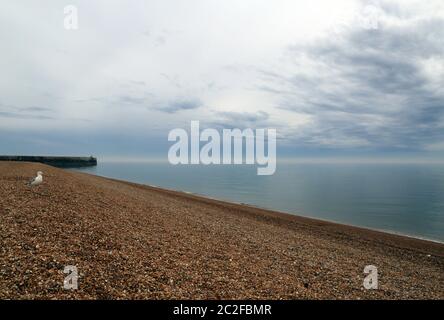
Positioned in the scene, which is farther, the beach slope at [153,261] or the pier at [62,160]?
the pier at [62,160]

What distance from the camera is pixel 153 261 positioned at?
954cm

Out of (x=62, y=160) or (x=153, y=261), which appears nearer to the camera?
(x=153, y=261)

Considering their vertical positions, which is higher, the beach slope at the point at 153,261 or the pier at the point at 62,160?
the pier at the point at 62,160

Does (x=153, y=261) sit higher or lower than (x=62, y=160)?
lower

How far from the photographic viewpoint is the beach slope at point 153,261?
7.59m

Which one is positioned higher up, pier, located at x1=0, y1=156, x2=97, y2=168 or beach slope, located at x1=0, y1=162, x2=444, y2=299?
pier, located at x1=0, y1=156, x2=97, y2=168

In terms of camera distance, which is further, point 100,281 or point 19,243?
point 19,243

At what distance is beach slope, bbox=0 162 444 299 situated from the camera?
7.59 meters

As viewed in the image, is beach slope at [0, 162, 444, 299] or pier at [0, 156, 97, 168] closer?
beach slope at [0, 162, 444, 299]
